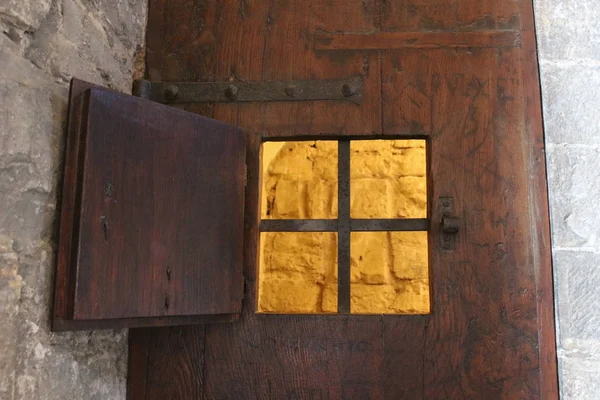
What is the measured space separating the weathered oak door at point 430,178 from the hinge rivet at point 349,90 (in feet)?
0.08

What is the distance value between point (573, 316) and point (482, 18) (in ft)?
2.58

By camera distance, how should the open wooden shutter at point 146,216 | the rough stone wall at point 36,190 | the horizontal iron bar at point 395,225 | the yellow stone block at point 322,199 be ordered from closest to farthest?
→ the rough stone wall at point 36,190
the open wooden shutter at point 146,216
the horizontal iron bar at point 395,225
the yellow stone block at point 322,199

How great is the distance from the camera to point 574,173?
1.51m

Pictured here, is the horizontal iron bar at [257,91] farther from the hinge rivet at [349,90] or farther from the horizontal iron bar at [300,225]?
the horizontal iron bar at [300,225]

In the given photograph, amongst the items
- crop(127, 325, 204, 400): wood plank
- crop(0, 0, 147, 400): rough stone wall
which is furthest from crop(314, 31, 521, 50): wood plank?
crop(127, 325, 204, 400): wood plank

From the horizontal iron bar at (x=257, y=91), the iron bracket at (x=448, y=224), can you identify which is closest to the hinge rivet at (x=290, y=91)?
the horizontal iron bar at (x=257, y=91)

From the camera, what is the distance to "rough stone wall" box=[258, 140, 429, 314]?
2908mm

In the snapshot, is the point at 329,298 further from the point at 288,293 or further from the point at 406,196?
the point at 406,196

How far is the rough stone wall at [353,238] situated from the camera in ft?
9.54

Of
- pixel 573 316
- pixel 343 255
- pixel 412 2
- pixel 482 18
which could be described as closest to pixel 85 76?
pixel 343 255

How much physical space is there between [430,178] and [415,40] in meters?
0.37

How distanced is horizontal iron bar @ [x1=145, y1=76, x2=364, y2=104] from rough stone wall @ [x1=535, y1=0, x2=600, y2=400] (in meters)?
A: 0.49

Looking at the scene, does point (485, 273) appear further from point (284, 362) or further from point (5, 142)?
point (5, 142)

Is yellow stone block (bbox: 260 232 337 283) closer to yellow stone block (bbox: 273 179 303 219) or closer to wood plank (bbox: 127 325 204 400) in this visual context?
yellow stone block (bbox: 273 179 303 219)
